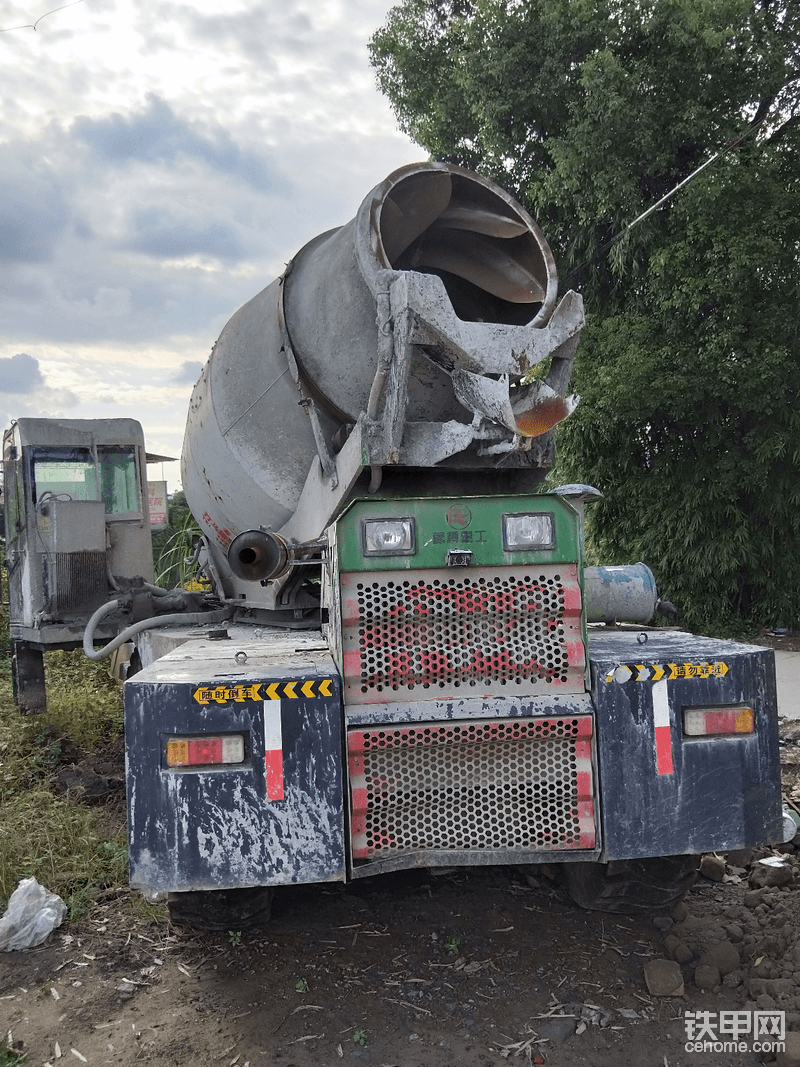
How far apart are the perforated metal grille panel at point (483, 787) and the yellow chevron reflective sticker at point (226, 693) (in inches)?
17.0

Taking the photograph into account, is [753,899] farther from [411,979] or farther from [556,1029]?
[411,979]

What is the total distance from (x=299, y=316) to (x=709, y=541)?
792 cm

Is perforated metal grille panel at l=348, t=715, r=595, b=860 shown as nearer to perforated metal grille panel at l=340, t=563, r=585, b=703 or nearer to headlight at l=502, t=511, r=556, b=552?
perforated metal grille panel at l=340, t=563, r=585, b=703

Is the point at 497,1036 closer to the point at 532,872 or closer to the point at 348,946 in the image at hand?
the point at 348,946

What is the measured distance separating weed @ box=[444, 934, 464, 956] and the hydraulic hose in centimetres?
235

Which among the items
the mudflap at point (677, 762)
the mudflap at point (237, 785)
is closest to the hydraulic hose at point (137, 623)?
the mudflap at point (237, 785)

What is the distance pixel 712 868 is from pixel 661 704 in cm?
147

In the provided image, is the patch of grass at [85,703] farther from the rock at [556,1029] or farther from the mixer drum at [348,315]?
the rock at [556,1029]

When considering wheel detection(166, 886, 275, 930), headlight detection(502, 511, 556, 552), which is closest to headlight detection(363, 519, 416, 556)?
headlight detection(502, 511, 556, 552)

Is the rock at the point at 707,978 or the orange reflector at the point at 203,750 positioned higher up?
the orange reflector at the point at 203,750

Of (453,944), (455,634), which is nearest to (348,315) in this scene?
(455,634)

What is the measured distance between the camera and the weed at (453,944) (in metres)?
3.33

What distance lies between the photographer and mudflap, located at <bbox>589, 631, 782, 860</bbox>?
2941mm

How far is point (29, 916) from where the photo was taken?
11.9ft
